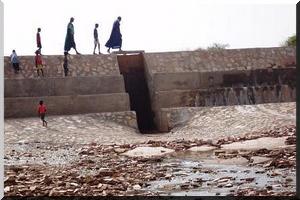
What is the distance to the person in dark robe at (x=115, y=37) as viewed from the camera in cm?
1978

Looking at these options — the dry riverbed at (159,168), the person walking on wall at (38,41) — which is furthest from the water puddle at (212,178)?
the person walking on wall at (38,41)

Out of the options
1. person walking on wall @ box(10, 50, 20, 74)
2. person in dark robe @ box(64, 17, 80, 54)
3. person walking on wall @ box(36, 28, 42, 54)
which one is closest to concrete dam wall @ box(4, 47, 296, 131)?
person walking on wall @ box(10, 50, 20, 74)

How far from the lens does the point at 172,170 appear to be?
723 centimetres

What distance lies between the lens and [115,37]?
19797mm

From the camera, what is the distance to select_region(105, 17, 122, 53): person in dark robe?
19781mm

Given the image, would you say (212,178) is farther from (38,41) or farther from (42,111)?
(38,41)

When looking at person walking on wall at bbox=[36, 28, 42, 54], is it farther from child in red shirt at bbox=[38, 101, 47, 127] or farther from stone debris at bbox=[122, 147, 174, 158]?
stone debris at bbox=[122, 147, 174, 158]

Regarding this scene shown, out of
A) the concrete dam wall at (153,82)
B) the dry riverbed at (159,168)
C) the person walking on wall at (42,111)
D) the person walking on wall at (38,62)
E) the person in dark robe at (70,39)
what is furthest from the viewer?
the person in dark robe at (70,39)

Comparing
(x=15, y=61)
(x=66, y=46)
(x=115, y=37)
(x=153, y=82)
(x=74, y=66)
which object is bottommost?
(x=153, y=82)

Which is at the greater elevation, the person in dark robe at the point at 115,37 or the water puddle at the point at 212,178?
the person in dark robe at the point at 115,37

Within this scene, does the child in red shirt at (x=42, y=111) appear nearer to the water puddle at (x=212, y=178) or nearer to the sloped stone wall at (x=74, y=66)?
the sloped stone wall at (x=74, y=66)

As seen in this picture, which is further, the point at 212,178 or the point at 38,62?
the point at 38,62

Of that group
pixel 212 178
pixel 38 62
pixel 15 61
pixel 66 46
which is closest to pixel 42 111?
pixel 38 62

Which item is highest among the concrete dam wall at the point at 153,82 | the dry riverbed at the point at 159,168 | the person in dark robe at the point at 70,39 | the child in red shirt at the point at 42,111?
the person in dark robe at the point at 70,39
